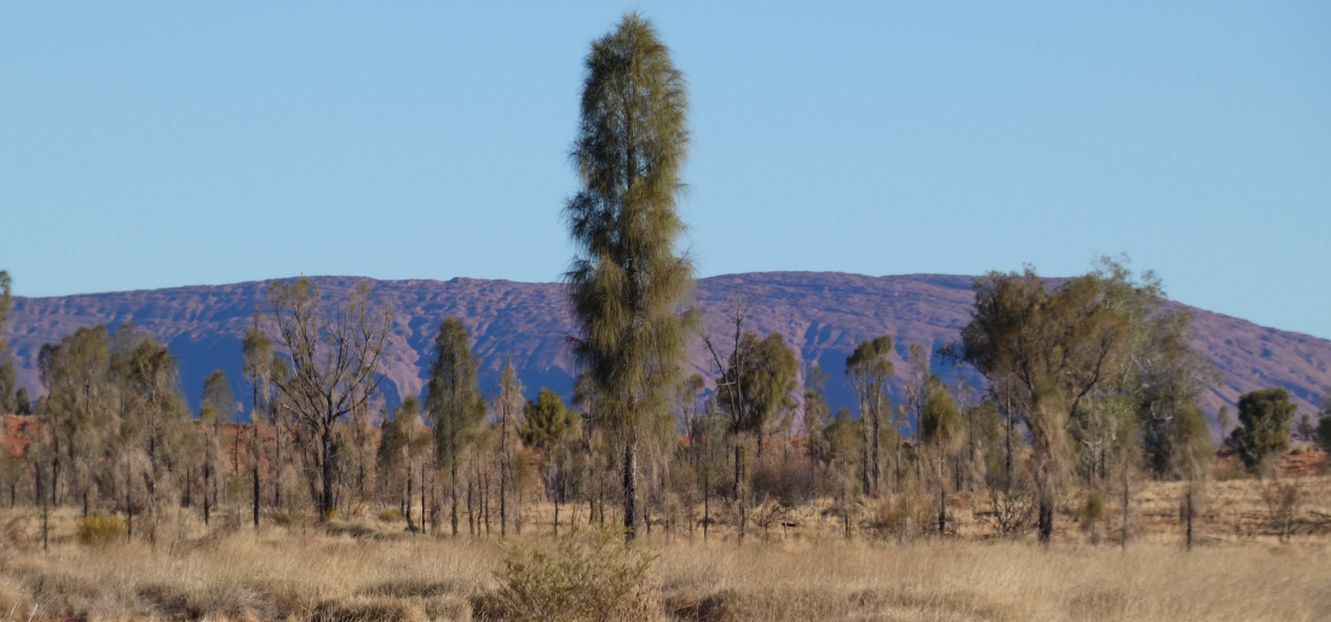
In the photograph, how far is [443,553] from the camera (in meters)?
20.2

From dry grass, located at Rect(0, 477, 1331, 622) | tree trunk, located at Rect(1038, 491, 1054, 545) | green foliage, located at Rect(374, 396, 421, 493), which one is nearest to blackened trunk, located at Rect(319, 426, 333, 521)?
dry grass, located at Rect(0, 477, 1331, 622)

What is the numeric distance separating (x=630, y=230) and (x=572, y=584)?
10390 millimetres

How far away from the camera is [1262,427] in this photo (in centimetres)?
7988

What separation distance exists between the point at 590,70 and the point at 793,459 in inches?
1795

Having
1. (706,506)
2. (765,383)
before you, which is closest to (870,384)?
(765,383)

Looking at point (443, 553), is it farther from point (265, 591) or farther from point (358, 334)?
point (358, 334)

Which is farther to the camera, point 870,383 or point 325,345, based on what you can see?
point 870,383

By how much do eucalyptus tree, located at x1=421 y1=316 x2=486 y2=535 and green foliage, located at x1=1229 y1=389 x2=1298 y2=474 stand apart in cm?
3723

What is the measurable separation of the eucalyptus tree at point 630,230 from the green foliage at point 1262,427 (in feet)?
161

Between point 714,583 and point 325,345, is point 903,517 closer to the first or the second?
point 325,345

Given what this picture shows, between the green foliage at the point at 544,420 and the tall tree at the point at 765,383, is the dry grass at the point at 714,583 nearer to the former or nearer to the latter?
the tall tree at the point at 765,383

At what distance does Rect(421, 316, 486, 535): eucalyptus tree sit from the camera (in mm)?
46781

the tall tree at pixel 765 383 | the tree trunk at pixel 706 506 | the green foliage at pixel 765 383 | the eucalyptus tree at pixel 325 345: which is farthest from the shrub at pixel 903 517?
the tall tree at pixel 765 383

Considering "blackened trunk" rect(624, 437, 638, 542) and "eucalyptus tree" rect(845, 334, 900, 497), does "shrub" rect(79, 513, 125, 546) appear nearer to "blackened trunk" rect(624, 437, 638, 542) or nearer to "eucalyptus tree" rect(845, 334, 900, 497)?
"blackened trunk" rect(624, 437, 638, 542)
